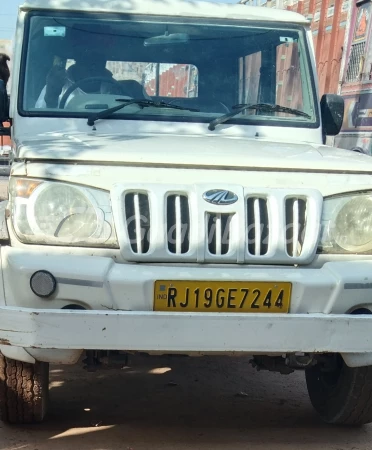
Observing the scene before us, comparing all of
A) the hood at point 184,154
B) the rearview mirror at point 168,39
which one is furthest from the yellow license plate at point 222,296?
the rearview mirror at point 168,39

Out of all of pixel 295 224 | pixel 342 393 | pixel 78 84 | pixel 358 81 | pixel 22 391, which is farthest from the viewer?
pixel 358 81

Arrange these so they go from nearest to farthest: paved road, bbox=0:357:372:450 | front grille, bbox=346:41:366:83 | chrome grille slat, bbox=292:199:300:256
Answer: chrome grille slat, bbox=292:199:300:256
paved road, bbox=0:357:372:450
front grille, bbox=346:41:366:83

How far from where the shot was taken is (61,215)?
3412 mm

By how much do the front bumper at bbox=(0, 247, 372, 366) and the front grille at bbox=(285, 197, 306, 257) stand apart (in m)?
0.09

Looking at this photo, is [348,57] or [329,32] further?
[329,32]

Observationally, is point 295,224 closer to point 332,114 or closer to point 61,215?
point 61,215

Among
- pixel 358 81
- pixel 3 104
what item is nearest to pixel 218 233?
pixel 3 104

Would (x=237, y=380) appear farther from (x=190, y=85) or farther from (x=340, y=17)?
(x=340, y=17)

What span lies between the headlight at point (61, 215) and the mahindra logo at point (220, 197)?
0.40 m

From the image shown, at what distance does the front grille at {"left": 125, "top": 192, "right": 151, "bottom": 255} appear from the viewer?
3.36 meters

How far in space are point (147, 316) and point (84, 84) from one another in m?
1.83

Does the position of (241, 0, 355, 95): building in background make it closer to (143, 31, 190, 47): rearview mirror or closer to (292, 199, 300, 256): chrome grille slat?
(143, 31, 190, 47): rearview mirror

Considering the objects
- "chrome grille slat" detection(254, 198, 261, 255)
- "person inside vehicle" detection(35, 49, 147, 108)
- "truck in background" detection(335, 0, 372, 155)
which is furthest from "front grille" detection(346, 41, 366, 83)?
"chrome grille slat" detection(254, 198, 261, 255)

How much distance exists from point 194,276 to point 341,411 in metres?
1.31
